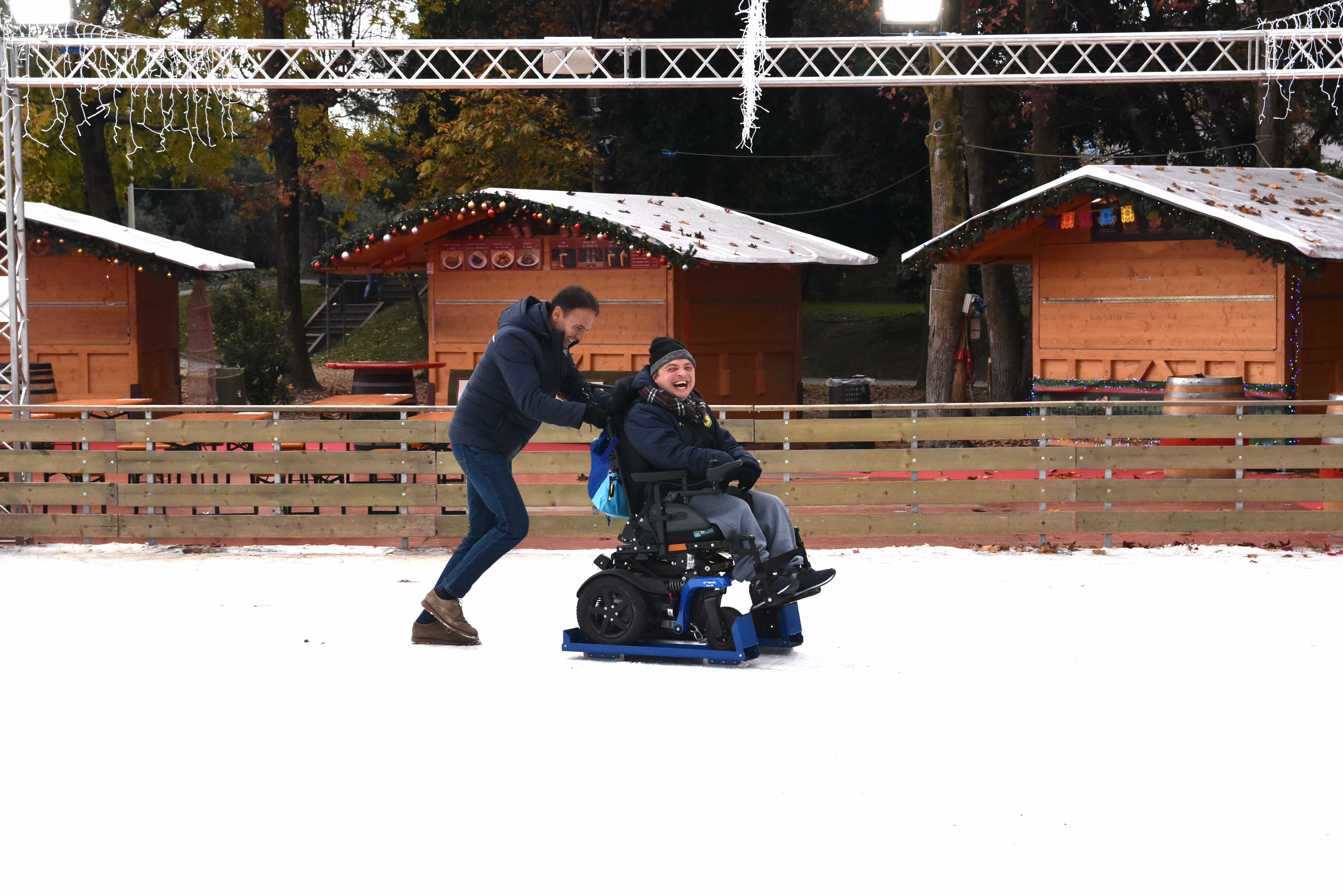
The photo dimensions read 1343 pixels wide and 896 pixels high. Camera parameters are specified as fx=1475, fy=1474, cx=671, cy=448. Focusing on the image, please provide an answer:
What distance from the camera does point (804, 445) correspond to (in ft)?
55.8

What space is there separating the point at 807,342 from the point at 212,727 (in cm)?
3182

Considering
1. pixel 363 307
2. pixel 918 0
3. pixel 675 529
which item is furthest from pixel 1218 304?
pixel 363 307

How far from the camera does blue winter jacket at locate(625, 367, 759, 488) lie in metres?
6.70

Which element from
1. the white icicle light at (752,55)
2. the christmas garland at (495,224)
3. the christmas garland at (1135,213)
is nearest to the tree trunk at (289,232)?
the christmas garland at (495,224)

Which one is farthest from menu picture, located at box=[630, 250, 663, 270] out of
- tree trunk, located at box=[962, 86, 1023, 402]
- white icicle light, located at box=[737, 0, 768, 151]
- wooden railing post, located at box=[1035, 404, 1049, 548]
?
wooden railing post, located at box=[1035, 404, 1049, 548]

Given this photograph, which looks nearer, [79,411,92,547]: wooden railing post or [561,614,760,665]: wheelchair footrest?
[561,614,760,665]: wheelchair footrest

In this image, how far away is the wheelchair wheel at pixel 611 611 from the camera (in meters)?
6.85

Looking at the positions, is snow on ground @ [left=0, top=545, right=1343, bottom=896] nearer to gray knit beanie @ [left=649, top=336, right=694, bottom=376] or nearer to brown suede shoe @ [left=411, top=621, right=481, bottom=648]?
brown suede shoe @ [left=411, top=621, right=481, bottom=648]

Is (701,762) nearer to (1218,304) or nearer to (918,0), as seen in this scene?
(918,0)

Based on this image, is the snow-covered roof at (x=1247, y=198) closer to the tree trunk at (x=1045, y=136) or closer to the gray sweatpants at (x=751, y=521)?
the tree trunk at (x=1045, y=136)

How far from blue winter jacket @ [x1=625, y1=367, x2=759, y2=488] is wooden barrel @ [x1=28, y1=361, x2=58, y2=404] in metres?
12.3

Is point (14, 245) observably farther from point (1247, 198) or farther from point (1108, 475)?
point (1247, 198)

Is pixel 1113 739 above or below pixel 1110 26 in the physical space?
below

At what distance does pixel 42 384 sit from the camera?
17.1 meters
